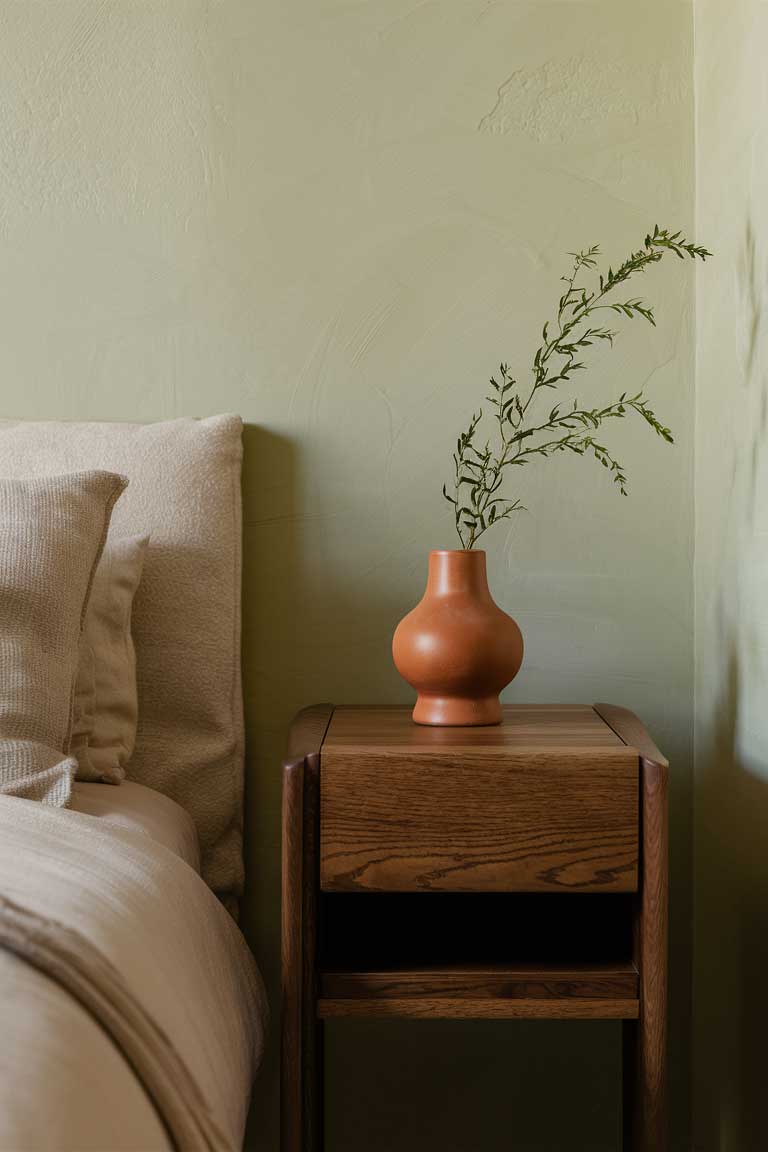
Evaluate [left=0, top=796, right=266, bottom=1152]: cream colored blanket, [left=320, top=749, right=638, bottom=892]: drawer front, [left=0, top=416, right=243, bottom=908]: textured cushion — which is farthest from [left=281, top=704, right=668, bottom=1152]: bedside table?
[left=0, top=416, right=243, bottom=908]: textured cushion

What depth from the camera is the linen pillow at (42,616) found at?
1084 millimetres

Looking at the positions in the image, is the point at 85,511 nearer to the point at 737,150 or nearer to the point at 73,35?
the point at 73,35

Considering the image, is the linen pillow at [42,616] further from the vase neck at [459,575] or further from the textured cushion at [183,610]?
the vase neck at [459,575]

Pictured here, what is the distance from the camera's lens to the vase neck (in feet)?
4.11

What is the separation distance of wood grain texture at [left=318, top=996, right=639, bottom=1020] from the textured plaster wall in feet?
0.89

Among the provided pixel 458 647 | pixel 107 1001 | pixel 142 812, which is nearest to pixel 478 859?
pixel 458 647

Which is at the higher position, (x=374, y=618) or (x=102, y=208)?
(x=102, y=208)

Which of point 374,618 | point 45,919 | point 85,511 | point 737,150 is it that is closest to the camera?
point 45,919

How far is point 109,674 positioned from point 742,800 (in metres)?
0.79

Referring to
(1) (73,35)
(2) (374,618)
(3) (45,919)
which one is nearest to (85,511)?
(2) (374,618)

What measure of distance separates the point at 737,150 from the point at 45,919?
118cm

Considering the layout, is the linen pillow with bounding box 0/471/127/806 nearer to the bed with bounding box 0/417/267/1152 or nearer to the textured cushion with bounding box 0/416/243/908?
the bed with bounding box 0/417/267/1152

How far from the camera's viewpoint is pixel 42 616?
3.78 ft

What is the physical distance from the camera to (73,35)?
61.3 inches
